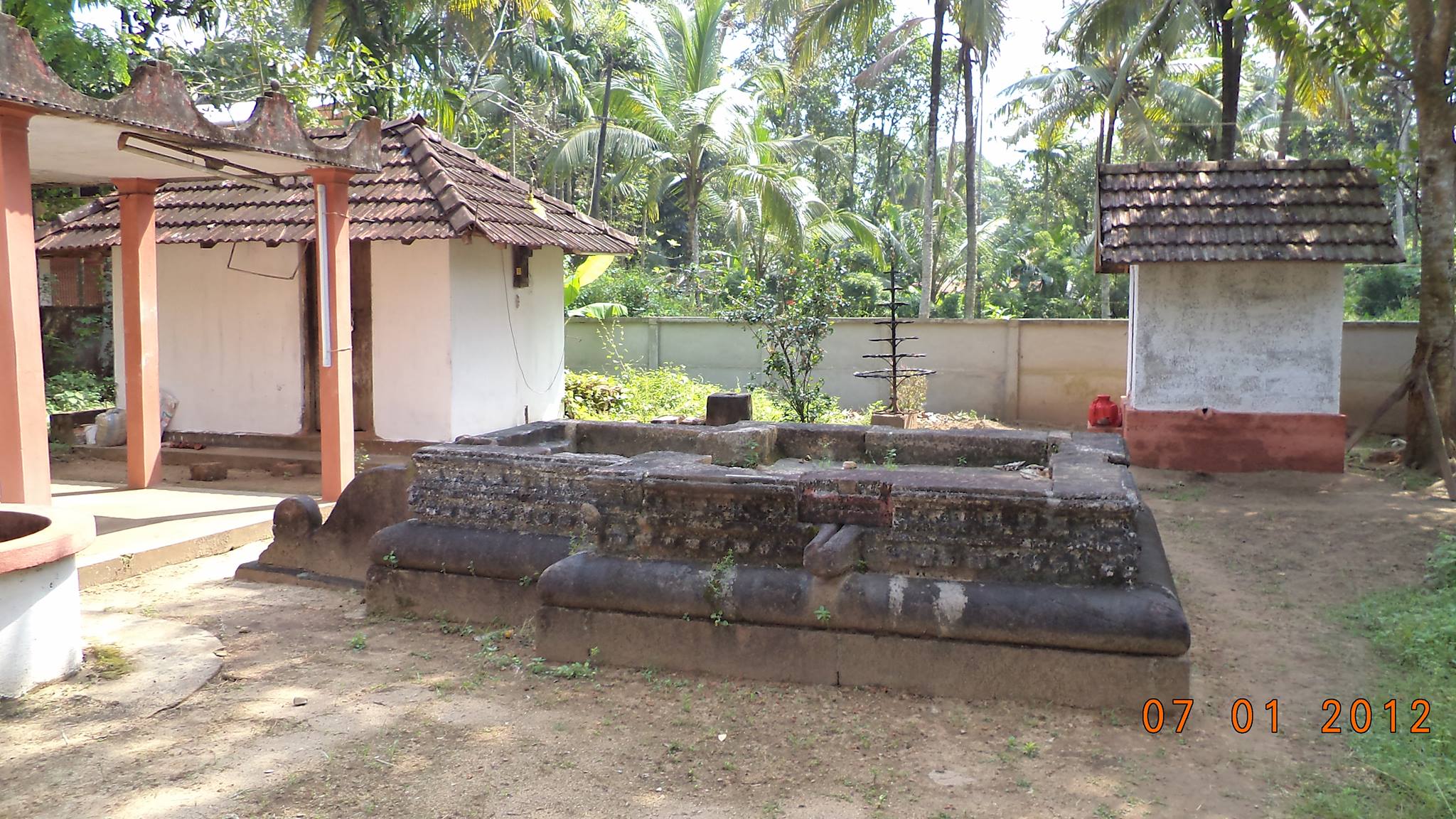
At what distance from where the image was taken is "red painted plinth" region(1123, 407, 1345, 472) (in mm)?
9242

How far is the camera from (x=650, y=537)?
4488 mm

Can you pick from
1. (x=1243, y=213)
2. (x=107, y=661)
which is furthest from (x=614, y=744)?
(x=1243, y=213)

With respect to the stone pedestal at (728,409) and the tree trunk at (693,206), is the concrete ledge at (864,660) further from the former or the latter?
the tree trunk at (693,206)

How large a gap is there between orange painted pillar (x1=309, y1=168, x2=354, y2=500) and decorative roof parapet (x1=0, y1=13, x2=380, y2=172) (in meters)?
0.26

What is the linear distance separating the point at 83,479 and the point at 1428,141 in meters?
12.3

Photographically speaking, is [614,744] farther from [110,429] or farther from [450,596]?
[110,429]

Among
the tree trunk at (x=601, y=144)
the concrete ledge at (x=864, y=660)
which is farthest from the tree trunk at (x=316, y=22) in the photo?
the concrete ledge at (x=864, y=660)

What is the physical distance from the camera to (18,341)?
5.58 metres

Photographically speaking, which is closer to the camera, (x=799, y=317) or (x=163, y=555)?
(x=163, y=555)

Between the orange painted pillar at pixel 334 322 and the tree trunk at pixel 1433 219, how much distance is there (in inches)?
359

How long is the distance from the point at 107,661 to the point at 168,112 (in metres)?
3.59

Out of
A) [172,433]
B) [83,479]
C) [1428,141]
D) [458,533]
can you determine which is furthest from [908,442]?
[172,433]

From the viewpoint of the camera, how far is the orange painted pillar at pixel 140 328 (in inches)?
317
